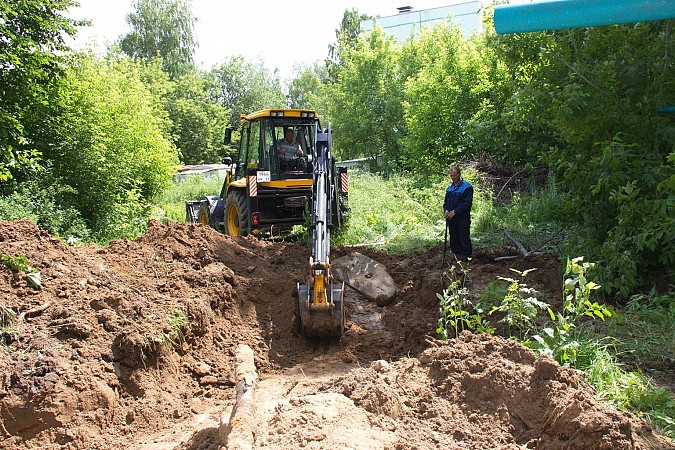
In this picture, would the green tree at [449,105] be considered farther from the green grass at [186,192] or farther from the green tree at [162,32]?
the green tree at [162,32]

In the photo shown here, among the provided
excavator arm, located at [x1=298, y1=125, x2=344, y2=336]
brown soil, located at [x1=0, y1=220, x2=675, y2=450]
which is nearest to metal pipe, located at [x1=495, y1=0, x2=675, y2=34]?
brown soil, located at [x1=0, y1=220, x2=675, y2=450]

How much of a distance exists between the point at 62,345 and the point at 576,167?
20.3 feet

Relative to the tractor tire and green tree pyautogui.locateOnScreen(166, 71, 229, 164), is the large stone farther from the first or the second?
green tree pyautogui.locateOnScreen(166, 71, 229, 164)

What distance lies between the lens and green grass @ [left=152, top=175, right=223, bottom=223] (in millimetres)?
20845

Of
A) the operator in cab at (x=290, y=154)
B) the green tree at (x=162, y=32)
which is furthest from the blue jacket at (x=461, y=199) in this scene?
the green tree at (x=162, y=32)

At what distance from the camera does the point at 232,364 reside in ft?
21.5

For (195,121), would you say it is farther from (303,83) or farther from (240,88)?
(303,83)

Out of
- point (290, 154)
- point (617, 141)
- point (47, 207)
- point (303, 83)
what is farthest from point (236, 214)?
point (303, 83)

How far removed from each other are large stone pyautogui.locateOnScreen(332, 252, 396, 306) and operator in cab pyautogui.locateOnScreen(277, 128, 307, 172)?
98.7 inches

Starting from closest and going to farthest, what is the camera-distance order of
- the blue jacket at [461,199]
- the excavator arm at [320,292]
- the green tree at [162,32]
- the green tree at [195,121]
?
the excavator arm at [320,292] < the blue jacket at [461,199] < the green tree at [195,121] < the green tree at [162,32]

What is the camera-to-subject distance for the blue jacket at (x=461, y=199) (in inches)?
349

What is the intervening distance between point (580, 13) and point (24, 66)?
12.0m

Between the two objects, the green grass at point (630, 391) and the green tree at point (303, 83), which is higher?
the green tree at point (303, 83)

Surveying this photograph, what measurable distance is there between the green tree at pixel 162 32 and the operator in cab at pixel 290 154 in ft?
130
